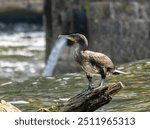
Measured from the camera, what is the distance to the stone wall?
18609 mm

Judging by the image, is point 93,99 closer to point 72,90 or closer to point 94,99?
point 94,99

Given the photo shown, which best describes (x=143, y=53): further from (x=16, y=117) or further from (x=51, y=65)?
(x=16, y=117)

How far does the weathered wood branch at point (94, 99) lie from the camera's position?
8375 millimetres

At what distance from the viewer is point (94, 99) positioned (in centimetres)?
848

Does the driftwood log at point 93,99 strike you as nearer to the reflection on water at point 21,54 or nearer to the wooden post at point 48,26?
the reflection on water at point 21,54

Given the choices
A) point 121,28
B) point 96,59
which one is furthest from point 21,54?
point 96,59

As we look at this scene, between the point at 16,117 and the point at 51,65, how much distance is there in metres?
12.4

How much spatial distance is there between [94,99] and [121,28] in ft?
34.5

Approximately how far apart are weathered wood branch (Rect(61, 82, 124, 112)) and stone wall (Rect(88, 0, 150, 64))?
9957 mm

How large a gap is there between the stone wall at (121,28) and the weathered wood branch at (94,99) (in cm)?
996

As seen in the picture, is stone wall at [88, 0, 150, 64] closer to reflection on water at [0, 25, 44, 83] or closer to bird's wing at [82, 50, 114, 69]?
reflection on water at [0, 25, 44, 83]

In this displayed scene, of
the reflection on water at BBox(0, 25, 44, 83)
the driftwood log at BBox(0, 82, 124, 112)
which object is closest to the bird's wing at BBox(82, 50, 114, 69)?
the driftwood log at BBox(0, 82, 124, 112)

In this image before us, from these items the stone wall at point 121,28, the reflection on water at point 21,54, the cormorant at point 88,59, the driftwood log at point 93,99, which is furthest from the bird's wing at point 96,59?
the reflection on water at point 21,54

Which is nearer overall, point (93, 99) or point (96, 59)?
point (93, 99)
